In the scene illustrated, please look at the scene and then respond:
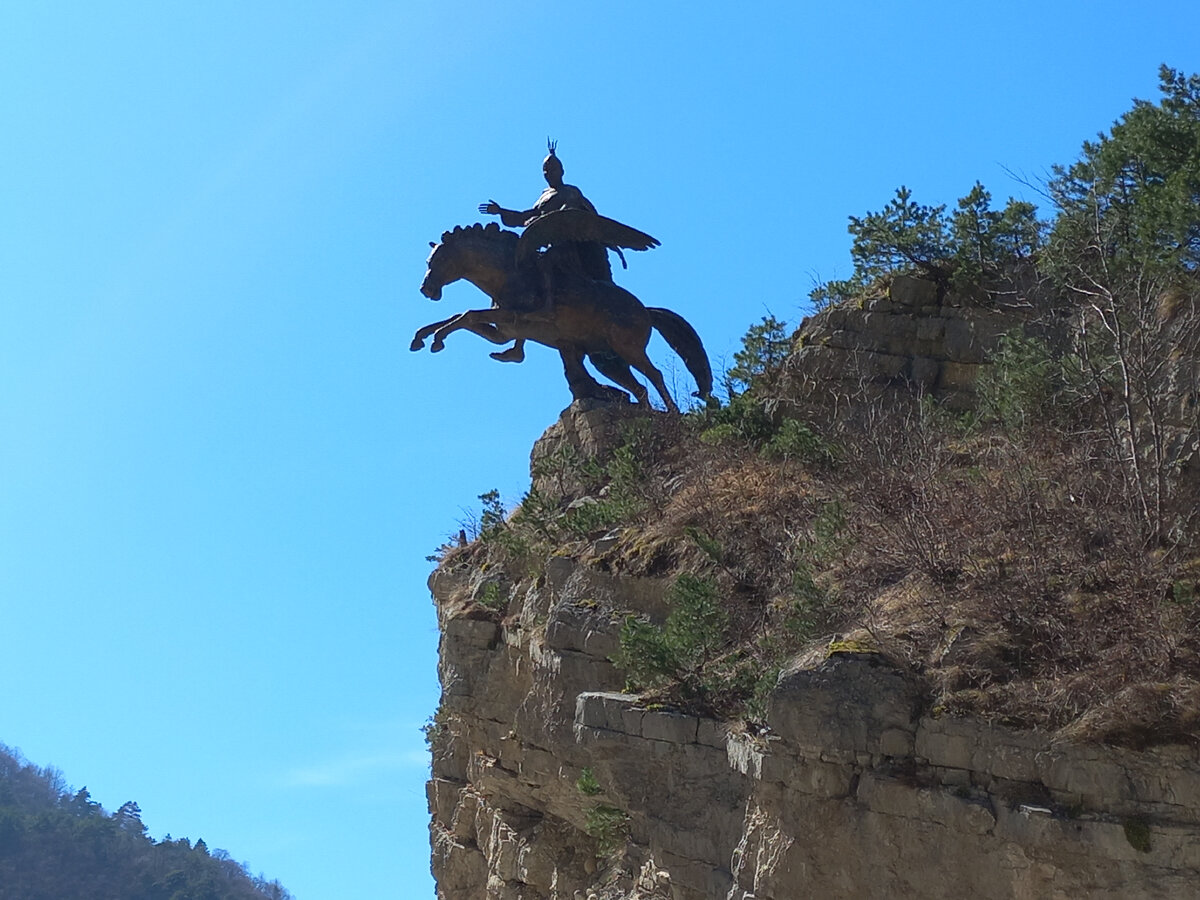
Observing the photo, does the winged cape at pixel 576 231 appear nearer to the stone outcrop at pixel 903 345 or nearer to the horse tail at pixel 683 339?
the horse tail at pixel 683 339

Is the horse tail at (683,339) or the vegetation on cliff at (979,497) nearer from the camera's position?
the vegetation on cliff at (979,497)

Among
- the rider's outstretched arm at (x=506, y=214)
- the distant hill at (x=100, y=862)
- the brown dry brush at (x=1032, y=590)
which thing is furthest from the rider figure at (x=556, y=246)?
the distant hill at (x=100, y=862)

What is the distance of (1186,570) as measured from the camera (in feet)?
34.6

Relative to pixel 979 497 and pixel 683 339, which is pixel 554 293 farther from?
pixel 979 497

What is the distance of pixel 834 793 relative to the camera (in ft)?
34.3

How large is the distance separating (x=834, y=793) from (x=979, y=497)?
9.30 feet

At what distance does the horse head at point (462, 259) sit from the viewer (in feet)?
65.2

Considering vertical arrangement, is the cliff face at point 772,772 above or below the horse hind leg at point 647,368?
below

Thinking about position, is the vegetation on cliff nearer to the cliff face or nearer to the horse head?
the cliff face

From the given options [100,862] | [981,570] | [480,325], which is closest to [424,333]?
[480,325]

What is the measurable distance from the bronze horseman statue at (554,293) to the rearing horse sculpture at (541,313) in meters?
0.01

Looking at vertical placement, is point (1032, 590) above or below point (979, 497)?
below

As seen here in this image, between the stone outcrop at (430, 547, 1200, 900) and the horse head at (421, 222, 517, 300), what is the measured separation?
557 cm

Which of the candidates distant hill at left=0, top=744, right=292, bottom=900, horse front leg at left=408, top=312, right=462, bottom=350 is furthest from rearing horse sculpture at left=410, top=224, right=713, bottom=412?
distant hill at left=0, top=744, right=292, bottom=900
